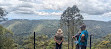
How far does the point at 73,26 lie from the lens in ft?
69.5

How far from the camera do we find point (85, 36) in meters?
4.81

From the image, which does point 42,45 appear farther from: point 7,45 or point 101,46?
point 101,46

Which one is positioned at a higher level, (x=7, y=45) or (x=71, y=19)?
(x=71, y=19)

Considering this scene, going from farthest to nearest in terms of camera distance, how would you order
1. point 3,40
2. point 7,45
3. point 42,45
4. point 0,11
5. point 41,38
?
point 0,11 → point 41,38 → point 42,45 → point 7,45 → point 3,40

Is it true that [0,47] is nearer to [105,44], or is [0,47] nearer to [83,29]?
[83,29]

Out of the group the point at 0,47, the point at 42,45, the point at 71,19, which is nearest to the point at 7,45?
the point at 0,47

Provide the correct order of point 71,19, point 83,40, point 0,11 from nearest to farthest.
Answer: point 83,40 → point 0,11 → point 71,19

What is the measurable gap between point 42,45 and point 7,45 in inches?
157

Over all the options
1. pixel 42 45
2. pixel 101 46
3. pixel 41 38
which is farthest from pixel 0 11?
pixel 101 46

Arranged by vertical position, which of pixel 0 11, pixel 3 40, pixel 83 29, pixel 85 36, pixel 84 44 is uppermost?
pixel 0 11

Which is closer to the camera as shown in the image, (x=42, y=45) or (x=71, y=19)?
(x=42, y=45)

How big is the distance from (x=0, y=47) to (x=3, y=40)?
0.72m

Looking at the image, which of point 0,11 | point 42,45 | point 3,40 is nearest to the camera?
point 3,40

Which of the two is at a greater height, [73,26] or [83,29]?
[83,29]
